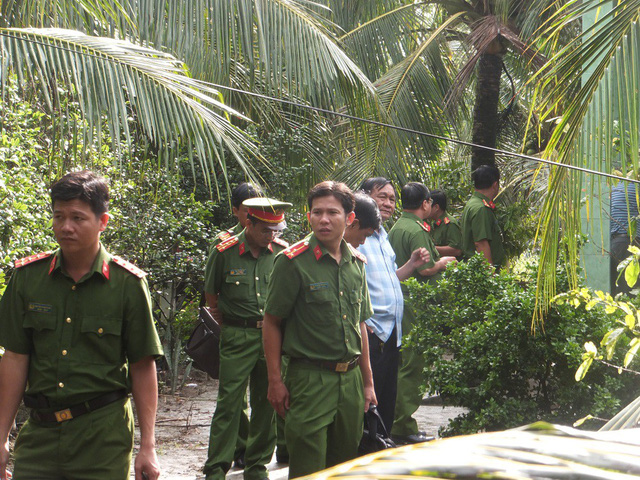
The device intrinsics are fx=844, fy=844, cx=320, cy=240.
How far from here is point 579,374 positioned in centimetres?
427

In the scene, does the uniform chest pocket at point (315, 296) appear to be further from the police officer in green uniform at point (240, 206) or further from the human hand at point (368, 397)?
the police officer in green uniform at point (240, 206)

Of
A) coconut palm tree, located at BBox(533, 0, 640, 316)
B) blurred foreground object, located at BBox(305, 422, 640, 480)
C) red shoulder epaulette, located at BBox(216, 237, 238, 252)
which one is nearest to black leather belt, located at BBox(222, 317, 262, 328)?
red shoulder epaulette, located at BBox(216, 237, 238, 252)

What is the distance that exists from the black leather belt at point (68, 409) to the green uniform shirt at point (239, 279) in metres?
2.59

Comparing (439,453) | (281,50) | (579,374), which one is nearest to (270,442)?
(579,374)

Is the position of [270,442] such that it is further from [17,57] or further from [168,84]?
[17,57]

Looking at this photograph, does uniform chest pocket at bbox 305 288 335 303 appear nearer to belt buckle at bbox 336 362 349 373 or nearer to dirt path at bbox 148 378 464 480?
belt buckle at bbox 336 362 349 373

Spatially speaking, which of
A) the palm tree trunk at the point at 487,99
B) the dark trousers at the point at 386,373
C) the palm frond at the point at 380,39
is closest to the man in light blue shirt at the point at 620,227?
the dark trousers at the point at 386,373

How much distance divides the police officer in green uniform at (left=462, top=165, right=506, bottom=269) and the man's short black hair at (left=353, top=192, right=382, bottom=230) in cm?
249

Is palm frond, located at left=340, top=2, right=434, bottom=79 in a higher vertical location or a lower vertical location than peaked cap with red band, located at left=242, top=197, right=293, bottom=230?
higher

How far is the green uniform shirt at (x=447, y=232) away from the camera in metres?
8.44

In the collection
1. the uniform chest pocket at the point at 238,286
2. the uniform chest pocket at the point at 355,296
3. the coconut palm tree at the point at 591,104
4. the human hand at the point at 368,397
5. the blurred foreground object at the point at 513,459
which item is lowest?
the human hand at the point at 368,397

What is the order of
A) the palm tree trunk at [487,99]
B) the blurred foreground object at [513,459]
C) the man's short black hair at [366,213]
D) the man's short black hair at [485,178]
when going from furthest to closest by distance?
the palm tree trunk at [487,99]
the man's short black hair at [485,178]
the man's short black hair at [366,213]
the blurred foreground object at [513,459]

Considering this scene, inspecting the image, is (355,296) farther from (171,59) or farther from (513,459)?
(513,459)

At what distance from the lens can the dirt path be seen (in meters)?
6.45
